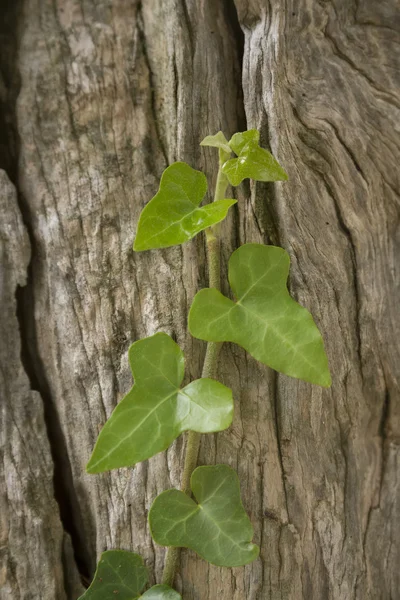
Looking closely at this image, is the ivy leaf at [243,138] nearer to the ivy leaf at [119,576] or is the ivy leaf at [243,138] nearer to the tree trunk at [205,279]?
the tree trunk at [205,279]

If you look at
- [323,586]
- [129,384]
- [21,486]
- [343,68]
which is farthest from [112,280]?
[323,586]

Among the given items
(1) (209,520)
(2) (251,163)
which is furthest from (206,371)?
(2) (251,163)

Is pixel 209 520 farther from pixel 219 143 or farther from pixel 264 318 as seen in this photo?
pixel 219 143

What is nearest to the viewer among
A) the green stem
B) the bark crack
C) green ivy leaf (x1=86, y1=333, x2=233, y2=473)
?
green ivy leaf (x1=86, y1=333, x2=233, y2=473)

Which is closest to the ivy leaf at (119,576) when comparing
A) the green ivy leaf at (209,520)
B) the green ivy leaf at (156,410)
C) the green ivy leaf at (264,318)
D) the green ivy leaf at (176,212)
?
the green ivy leaf at (209,520)

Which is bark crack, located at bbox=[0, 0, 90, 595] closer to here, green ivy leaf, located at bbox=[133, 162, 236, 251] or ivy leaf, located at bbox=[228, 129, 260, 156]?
green ivy leaf, located at bbox=[133, 162, 236, 251]

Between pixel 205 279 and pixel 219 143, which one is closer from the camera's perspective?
pixel 219 143

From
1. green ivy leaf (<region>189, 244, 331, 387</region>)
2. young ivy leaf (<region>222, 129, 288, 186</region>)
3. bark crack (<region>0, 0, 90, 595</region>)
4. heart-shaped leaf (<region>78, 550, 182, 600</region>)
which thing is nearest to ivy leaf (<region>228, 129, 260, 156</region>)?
young ivy leaf (<region>222, 129, 288, 186</region>)
